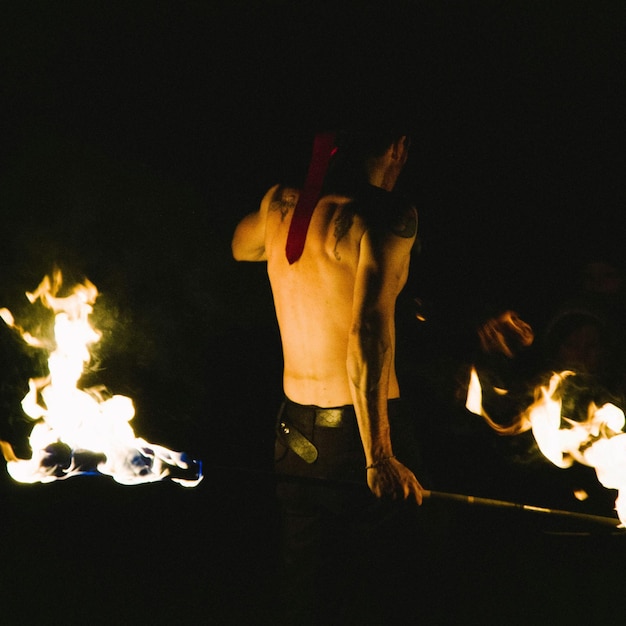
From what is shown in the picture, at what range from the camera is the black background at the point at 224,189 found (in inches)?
181

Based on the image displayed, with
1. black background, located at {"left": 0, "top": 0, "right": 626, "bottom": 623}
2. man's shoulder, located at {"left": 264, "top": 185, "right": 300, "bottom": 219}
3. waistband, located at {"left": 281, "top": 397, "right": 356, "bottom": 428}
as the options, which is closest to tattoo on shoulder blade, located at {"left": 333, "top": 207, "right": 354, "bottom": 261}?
man's shoulder, located at {"left": 264, "top": 185, "right": 300, "bottom": 219}

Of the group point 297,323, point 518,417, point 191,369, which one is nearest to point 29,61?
point 191,369

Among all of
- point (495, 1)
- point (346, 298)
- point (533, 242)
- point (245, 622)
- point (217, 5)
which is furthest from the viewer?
point (533, 242)

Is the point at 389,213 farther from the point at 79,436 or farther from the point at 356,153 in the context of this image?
the point at 79,436

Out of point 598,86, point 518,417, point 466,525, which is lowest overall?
point 466,525

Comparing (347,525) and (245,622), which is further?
(245,622)

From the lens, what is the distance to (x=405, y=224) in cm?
325

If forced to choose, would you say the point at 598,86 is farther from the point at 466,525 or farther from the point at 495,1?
the point at 466,525

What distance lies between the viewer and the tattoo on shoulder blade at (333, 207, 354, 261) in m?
3.29

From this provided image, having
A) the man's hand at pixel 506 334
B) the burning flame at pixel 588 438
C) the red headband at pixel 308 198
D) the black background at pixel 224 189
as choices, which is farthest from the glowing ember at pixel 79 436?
the man's hand at pixel 506 334

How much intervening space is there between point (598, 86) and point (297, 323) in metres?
2.46

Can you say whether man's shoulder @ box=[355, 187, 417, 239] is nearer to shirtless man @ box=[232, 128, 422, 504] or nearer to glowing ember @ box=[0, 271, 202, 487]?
shirtless man @ box=[232, 128, 422, 504]

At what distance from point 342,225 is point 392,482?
1122 millimetres

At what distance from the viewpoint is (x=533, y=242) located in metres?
5.13
